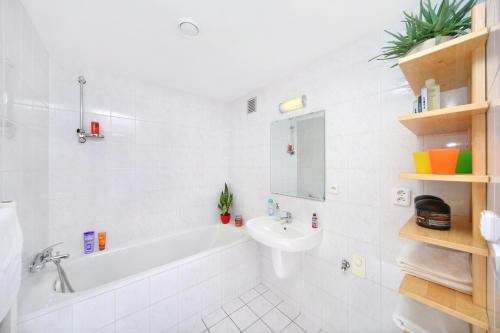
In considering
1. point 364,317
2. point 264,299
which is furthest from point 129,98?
point 364,317

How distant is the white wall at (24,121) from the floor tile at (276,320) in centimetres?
177

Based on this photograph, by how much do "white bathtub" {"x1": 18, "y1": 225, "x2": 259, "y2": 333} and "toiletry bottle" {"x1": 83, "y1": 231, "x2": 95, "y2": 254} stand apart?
66 millimetres

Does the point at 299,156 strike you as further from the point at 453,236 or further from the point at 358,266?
the point at 453,236

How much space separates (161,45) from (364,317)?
237 cm

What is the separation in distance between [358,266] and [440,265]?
560mm

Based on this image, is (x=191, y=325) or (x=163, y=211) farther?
(x=163, y=211)

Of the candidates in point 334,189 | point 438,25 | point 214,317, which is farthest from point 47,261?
point 438,25

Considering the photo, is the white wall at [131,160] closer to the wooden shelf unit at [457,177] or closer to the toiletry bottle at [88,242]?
the toiletry bottle at [88,242]

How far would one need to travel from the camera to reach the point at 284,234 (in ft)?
5.40

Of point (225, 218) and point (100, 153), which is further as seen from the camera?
point (225, 218)

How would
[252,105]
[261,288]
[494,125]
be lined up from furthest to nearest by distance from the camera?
1. [252,105]
2. [261,288]
3. [494,125]

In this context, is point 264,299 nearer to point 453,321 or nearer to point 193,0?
point 453,321

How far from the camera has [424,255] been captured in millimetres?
880

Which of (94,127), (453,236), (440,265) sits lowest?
(440,265)
